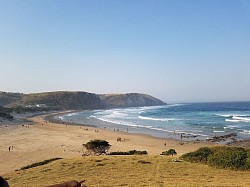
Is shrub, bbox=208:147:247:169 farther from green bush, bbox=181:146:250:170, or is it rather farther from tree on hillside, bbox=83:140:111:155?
tree on hillside, bbox=83:140:111:155

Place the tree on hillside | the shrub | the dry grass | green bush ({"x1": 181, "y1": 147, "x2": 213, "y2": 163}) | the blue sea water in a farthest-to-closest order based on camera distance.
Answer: the blue sea water → the tree on hillside → green bush ({"x1": 181, "y1": 147, "x2": 213, "y2": 163}) → the shrub → the dry grass

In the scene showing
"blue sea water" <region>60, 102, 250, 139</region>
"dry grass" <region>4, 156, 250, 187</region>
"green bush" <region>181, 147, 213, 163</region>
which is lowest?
"blue sea water" <region>60, 102, 250, 139</region>

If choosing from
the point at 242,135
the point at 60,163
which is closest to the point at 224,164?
the point at 60,163

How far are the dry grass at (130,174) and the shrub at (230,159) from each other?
67 centimetres

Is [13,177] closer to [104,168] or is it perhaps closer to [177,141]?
[104,168]

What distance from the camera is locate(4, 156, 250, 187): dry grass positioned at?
53.4ft

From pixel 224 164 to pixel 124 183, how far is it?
7.41 m

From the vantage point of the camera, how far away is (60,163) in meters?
22.1

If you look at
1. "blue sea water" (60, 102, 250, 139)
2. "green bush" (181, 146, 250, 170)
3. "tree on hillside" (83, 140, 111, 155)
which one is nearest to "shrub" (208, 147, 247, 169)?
"green bush" (181, 146, 250, 170)

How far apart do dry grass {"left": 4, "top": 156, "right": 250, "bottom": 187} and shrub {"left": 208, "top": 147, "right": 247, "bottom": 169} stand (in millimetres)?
671

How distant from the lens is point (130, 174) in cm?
1847

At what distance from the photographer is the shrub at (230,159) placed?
778 inches

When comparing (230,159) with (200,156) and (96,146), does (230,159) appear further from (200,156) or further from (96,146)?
(96,146)

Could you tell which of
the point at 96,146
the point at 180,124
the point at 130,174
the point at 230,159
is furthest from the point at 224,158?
the point at 180,124
